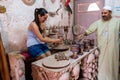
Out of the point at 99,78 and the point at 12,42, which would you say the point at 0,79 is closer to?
the point at 12,42

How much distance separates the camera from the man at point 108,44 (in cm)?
265

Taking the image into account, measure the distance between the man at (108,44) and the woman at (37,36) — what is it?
0.89 meters

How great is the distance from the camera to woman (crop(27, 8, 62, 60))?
2.04 m

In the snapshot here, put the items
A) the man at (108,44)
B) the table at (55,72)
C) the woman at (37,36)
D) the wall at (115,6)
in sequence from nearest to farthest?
1. the table at (55,72)
2. the woman at (37,36)
3. the man at (108,44)
4. the wall at (115,6)

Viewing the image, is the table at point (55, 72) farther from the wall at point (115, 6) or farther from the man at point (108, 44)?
the wall at point (115, 6)

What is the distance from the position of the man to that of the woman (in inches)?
35.1

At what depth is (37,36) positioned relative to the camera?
6.73ft

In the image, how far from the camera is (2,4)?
82.0 inches

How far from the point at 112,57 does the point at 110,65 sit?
165 millimetres

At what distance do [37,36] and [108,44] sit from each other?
1434mm

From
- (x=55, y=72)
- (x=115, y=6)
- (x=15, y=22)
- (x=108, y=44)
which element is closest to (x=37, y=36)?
(x=15, y=22)

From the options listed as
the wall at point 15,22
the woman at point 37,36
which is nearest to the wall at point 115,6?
the wall at point 15,22

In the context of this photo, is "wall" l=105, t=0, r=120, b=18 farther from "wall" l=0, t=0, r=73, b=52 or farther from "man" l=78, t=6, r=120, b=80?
"wall" l=0, t=0, r=73, b=52

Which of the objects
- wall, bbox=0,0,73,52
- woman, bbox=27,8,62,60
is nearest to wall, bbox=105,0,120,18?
wall, bbox=0,0,73,52
